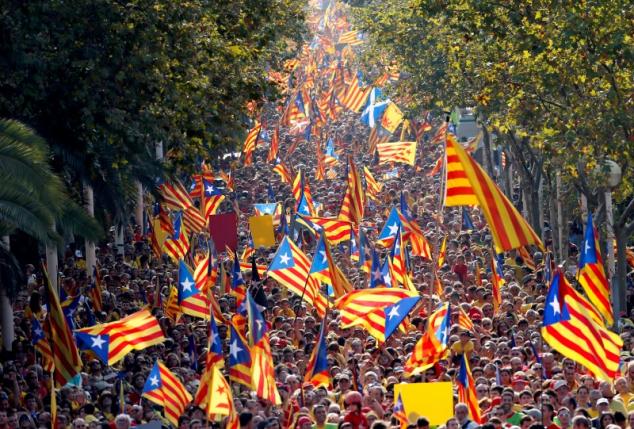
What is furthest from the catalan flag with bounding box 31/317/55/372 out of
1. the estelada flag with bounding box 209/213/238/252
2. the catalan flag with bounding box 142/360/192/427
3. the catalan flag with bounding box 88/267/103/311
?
the estelada flag with bounding box 209/213/238/252

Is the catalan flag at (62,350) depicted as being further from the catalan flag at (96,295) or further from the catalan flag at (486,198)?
the catalan flag at (96,295)

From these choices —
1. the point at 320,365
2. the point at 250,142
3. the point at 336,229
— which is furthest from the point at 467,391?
the point at 250,142

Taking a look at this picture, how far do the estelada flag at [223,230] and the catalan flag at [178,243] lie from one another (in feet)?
1.64

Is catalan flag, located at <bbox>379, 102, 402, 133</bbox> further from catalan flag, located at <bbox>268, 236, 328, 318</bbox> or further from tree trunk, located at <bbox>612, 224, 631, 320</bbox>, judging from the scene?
catalan flag, located at <bbox>268, 236, 328, 318</bbox>

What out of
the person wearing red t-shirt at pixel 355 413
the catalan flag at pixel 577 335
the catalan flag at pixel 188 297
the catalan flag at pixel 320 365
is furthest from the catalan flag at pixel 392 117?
the person wearing red t-shirt at pixel 355 413

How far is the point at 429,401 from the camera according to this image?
1678 centimetres

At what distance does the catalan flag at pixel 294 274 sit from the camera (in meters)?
24.6

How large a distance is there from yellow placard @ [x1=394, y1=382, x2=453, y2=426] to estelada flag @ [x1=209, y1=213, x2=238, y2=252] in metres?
14.9

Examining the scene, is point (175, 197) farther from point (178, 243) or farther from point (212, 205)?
point (212, 205)

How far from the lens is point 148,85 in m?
26.7

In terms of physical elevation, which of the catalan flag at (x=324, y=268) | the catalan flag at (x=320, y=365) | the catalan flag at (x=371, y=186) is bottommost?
the catalan flag at (x=320, y=365)

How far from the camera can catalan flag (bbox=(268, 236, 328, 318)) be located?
24609 mm

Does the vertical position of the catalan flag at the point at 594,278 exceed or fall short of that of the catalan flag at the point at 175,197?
it falls short

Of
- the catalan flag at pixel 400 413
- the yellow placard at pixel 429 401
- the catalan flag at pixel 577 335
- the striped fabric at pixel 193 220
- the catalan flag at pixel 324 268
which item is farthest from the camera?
the striped fabric at pixel 193 220
